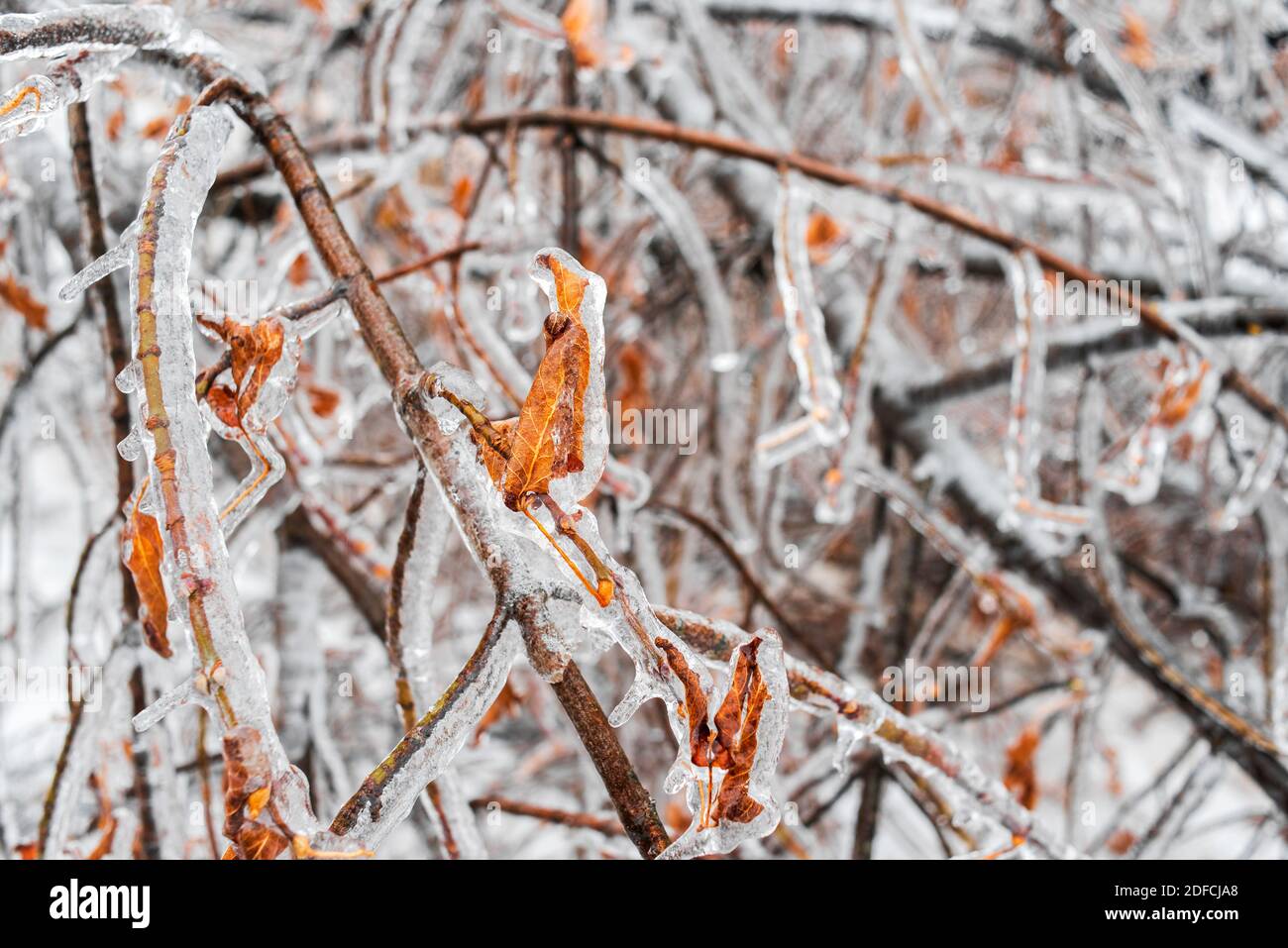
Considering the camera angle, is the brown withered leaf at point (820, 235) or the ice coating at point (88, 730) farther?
the brown withered leaf at point (820, 235)

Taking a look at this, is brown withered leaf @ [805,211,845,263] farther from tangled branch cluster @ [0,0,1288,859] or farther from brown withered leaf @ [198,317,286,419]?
brown withered leaf @ [198,317,286,419]

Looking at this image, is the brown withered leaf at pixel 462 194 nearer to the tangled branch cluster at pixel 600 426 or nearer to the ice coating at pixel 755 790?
the tangled branch cluster at pixel 600 426

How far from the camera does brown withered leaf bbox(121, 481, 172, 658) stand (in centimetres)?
33

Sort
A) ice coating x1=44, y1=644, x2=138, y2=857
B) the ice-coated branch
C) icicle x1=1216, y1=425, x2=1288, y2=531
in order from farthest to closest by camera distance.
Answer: icicle x1=1216, y1=425, x2=1288, y2=531 < ice coating x1=44, y1=644, x2=138, y2=857 < the ice-coated branch

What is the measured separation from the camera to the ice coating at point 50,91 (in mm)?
357

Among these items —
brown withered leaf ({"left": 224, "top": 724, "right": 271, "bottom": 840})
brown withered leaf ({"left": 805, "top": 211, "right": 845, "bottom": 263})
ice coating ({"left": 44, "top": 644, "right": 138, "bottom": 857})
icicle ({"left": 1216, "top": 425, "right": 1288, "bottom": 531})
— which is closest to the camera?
brown withered leaf ({"left": 224, "top": 724, "right": 271, "bottom": 840})

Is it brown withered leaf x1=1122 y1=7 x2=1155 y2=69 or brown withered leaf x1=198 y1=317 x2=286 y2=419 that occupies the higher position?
brown withered leaf x1=1122 y1=7 x2=1155 y2=69

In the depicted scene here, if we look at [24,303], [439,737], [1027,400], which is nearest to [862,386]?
[1027,400]

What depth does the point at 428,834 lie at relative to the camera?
0.70m

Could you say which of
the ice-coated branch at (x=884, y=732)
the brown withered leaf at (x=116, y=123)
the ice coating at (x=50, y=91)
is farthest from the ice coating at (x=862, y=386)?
the brown withered leaf at (x=116, y=123)

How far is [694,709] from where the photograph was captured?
11.6 inches

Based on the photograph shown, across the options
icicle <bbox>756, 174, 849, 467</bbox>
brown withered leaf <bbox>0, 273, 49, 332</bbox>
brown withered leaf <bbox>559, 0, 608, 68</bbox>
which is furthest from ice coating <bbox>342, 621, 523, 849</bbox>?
brown withered leaf <bbox>0, 273, 49, 332</bbox>
